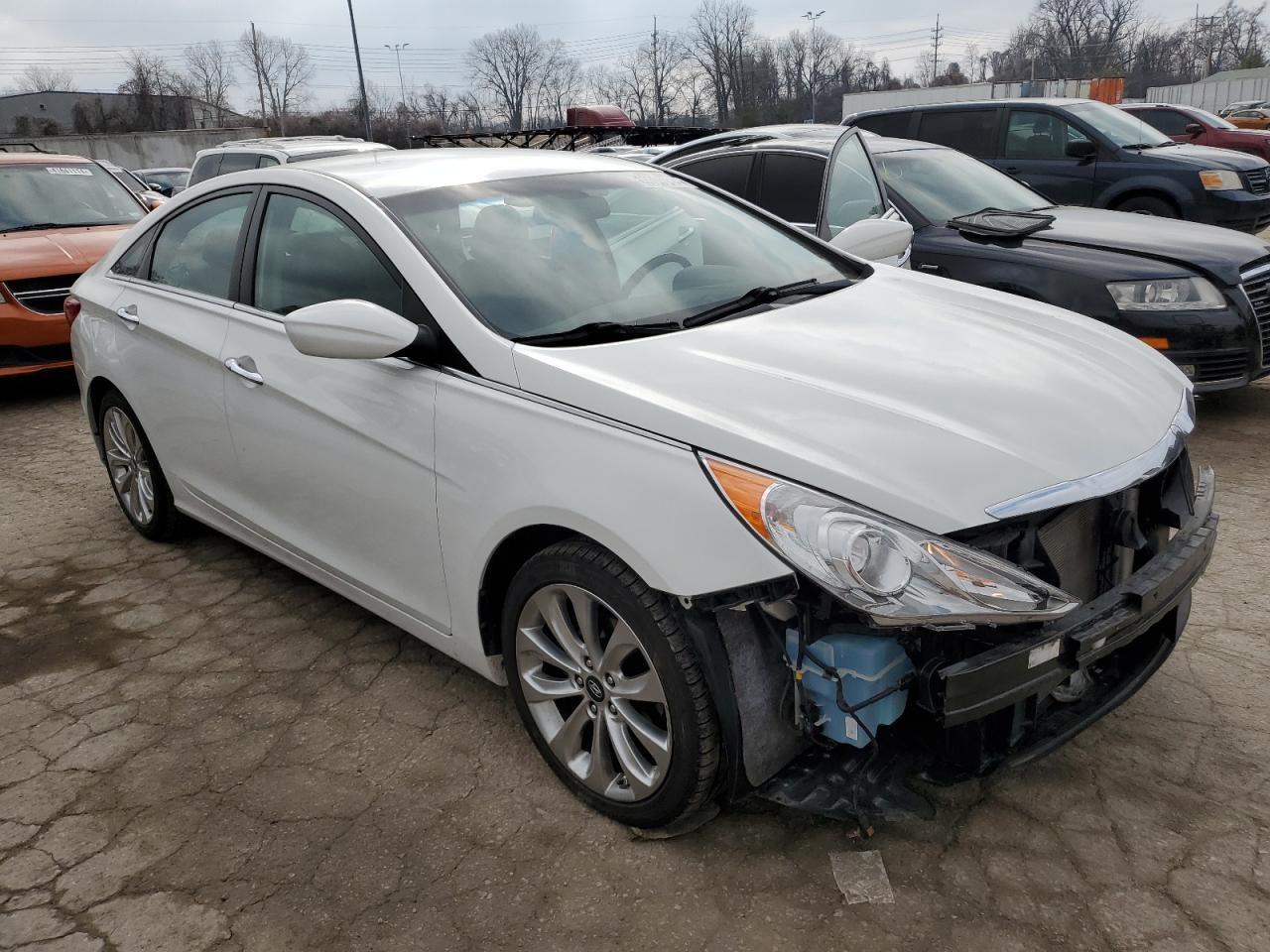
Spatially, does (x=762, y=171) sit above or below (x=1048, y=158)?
above

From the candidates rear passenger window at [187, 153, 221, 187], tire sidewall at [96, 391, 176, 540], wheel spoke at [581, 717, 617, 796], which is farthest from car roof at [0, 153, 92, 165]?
wheel spoke at [581, 717, 617, 796]

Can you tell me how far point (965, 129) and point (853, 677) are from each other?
922 centimetres

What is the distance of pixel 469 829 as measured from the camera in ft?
8.55

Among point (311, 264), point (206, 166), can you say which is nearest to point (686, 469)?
point (311, 264)

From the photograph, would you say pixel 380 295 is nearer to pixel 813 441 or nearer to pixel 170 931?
pixel 813 441

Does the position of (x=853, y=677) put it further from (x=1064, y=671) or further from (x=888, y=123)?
(x=888, y=123)

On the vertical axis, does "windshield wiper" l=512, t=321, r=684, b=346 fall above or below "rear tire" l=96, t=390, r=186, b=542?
above

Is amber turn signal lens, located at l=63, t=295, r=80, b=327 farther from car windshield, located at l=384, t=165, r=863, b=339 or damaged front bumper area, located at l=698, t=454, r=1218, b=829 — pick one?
damaged front bumper area, located at l=698, t=454, r=1218, b=829

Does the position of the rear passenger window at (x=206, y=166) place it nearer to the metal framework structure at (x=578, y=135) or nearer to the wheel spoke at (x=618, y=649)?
the metal framework structure at (x=578, y=135)

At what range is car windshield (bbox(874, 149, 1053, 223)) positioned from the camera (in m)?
6.39

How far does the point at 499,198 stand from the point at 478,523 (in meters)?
1.11

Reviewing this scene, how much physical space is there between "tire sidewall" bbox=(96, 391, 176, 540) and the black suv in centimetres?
732

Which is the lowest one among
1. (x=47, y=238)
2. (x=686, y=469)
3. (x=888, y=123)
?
(x=686, y=469)

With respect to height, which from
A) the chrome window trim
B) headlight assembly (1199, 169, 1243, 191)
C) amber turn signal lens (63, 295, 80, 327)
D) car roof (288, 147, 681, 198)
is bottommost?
headlight assembly (1199, 169, 1243, 191)
